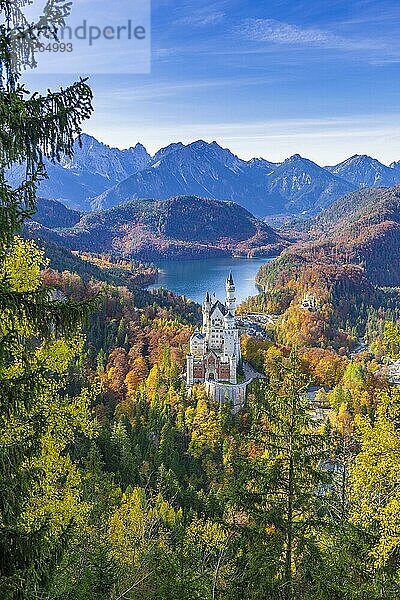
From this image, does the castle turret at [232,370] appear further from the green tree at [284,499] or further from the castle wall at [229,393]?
the green tree at [284,499]

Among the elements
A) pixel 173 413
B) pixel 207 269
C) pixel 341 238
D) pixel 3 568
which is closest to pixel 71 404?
pixel 3 568

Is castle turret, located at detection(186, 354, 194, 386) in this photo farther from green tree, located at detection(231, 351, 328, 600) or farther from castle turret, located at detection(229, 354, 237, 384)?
green tree, located at detection(231, 351, 328, 600)

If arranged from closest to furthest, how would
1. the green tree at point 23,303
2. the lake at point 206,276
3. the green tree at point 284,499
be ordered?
the green tree at point 23,303 < the green tree at point 284,499 < the lake at point 206,276

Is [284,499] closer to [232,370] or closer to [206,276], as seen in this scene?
[232,370]

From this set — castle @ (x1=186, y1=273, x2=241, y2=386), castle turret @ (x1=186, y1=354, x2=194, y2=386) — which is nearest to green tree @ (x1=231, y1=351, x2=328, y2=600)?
castle @ (x1=186, y1=273, x2=241, y2=386)

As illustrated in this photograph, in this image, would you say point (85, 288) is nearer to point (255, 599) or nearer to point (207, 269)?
point (255, 599)

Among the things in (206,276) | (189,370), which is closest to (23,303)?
(189,370)

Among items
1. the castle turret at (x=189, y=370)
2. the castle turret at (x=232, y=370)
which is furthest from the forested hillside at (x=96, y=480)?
the castle turret at (x=189, y=370)
